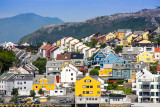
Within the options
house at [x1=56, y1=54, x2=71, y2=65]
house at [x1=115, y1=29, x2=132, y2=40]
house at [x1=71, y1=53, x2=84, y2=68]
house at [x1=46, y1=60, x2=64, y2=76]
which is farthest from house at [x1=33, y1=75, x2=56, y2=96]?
house at [x1=115, y1=29, x2=132, y2=40]

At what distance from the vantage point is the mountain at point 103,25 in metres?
116

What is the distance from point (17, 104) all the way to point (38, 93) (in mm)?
5326

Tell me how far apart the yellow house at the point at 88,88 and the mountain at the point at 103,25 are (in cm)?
6138

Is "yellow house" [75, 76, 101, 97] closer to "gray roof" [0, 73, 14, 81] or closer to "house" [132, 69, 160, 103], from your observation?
"house" [132, 69, 160, 103]

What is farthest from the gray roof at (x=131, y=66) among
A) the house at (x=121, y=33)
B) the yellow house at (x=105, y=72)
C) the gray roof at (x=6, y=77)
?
the house at (x=121, y=33)

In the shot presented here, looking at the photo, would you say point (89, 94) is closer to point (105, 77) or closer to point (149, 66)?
point (105, 77)

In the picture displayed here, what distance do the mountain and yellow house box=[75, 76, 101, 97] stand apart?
61.4m

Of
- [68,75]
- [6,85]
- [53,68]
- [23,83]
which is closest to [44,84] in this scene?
[23,83]

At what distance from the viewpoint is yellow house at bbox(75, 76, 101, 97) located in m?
46.0

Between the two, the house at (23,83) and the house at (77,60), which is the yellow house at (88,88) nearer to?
the house at (23,83)

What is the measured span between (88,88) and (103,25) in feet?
269

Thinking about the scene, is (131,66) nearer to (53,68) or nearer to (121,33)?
(53,68)

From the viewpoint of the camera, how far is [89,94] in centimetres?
4600

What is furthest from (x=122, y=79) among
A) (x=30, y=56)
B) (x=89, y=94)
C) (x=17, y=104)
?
(x=30, y=56)
